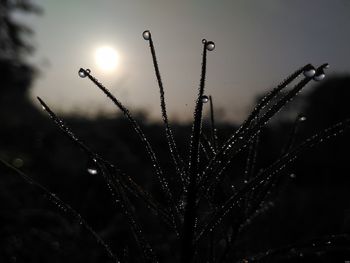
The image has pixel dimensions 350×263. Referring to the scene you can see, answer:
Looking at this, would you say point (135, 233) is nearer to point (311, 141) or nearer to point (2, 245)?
point (311, 141)

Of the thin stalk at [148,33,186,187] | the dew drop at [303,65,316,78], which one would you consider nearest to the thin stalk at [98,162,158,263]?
the thin stalk at [148,33,186,187]

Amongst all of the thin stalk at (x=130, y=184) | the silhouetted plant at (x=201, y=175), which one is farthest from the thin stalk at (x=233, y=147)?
the thin stalk at (x=130, y=184)

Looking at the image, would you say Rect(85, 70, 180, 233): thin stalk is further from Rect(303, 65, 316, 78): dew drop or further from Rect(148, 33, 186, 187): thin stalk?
Rect(303, 65, 316, 78): dew drop

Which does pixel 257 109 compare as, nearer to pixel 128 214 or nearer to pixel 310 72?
pixel 310 72

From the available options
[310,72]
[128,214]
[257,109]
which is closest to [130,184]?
[128,214]

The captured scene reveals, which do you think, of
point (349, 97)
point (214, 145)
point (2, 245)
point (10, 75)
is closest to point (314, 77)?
point (214, 145)

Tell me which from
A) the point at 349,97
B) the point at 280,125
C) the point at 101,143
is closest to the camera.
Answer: the point at 101,143

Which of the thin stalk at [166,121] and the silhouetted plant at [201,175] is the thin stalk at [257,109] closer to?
the silhouetted plant at [201,175]
